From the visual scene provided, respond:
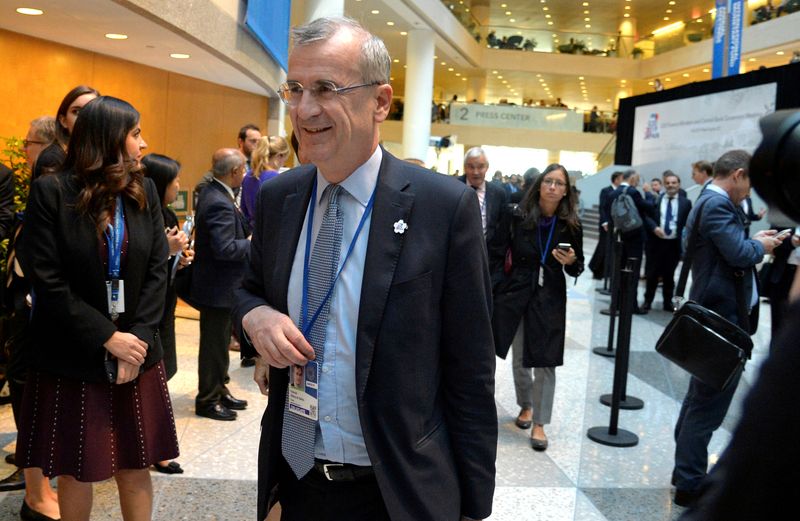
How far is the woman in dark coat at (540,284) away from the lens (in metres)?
4.38

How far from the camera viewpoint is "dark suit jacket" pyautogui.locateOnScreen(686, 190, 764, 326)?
3644mm

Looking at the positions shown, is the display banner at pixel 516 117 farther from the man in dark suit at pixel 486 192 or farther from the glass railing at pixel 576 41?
the man in dark suit at pixel 486 192

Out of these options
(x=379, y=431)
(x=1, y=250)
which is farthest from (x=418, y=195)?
(x=1, y=250)

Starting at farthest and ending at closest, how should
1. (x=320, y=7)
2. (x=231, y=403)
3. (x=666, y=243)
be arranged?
(x=320, y=7) < (x=666, y=243) < (x=231, y=403)

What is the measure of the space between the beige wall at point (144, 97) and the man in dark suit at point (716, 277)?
6.23m

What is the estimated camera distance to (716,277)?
376cm

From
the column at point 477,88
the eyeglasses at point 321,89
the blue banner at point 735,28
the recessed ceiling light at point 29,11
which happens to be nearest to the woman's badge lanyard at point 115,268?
the eyeglasses at point 321,89

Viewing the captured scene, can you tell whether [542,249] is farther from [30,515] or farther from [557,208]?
[30,515]

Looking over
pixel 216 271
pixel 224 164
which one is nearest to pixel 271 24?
pixel 224 164

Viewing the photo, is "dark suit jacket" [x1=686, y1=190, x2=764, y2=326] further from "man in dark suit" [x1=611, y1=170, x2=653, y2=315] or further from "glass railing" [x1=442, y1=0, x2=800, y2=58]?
"glass railing" [x1=442, y1=0, x2=800, y2=58]

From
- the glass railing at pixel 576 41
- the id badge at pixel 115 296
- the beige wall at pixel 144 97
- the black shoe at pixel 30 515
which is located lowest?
the black shoe at pixel 30 515

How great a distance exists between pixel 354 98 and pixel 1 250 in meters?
3.65

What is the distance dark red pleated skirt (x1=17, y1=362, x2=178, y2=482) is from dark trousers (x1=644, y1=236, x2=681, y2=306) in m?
8.42

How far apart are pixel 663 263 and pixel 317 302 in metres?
9.04
